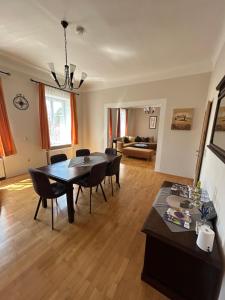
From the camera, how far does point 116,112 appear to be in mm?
7715

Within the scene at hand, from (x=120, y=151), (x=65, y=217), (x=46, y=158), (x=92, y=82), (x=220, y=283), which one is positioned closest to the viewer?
(x=220, y=283)

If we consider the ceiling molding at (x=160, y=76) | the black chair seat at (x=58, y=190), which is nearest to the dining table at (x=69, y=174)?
the black chair seat at (x=58, y=190)

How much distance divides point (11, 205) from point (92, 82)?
4.34 metres

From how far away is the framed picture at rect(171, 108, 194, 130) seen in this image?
3596 mm

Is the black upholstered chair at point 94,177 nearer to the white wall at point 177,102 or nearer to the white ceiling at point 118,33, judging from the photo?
the white ceiling at point 118,33

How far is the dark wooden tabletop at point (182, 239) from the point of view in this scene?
0.95 meters

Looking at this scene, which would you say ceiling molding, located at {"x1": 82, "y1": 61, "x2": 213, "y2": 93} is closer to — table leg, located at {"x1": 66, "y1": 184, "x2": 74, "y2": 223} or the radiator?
the radiator

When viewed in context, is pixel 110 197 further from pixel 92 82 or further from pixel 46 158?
pixel 92 82

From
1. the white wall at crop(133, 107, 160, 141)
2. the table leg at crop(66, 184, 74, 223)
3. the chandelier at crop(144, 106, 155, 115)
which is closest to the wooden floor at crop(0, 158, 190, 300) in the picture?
the table leg at crop(66, 184, 74, 223)

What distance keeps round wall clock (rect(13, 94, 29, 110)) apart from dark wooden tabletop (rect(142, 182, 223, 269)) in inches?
156

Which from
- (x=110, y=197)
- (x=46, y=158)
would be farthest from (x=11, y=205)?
(x=46, y=158)

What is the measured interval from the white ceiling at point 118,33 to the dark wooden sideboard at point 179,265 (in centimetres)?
244

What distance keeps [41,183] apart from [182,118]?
141 inches

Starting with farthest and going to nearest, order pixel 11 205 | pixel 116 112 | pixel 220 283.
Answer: pixel 116 112 < pixel 11 205 < pixel 220 283
